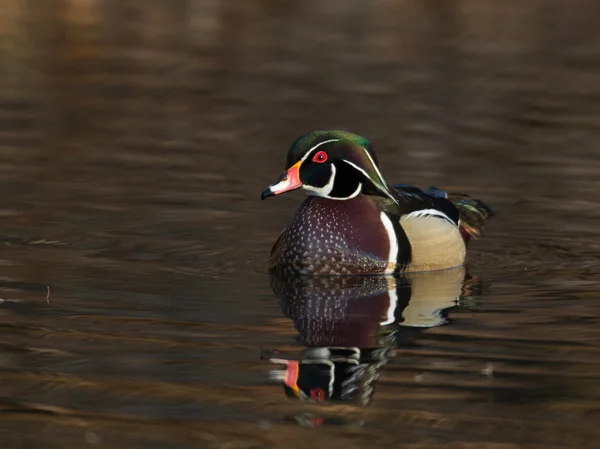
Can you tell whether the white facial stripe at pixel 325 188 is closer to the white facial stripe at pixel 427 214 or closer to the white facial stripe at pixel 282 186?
the white facial stripe at pixel 282 186

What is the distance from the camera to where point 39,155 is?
49.2 ft

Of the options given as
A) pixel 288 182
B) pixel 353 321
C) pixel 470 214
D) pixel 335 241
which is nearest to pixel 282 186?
pixel 288 182

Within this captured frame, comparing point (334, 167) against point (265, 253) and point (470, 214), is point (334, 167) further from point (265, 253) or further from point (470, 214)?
point (470, 214)

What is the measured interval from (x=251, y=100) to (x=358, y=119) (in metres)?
1.81

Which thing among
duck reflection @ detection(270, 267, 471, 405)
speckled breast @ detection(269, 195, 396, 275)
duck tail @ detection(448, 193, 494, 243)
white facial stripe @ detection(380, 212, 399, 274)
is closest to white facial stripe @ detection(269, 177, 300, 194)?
speckled breast @ detection(269, 195, 396, 275)

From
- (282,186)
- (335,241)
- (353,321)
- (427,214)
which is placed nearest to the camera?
(353,321)

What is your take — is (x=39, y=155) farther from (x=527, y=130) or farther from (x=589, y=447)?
(x=589, y=447)

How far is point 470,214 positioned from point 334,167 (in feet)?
5.10

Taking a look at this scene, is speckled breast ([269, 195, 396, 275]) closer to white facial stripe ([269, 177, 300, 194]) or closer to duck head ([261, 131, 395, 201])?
duck head ([261, 131, 395, 201])

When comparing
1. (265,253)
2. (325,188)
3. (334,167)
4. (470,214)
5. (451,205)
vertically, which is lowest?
(265,253)

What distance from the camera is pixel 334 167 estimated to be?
1076 centimetres

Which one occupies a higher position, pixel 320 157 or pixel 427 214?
pixel 320 157

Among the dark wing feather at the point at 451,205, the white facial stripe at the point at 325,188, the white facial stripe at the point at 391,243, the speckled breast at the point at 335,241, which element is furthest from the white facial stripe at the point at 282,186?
the dark wing feather at the point at 451,205

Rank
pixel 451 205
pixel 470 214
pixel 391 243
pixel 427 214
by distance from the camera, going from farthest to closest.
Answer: pixel 470 214 < pixel 451 205 < pixel 427 214 < pixel 391 243
